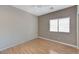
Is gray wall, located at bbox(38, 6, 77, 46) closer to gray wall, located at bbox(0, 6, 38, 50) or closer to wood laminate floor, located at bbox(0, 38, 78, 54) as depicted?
wood laminate floor, located at bbox(0, 38, 78, 54)

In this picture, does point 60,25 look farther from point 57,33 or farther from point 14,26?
point 14,26

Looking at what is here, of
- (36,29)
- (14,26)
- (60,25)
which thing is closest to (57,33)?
(60,25)

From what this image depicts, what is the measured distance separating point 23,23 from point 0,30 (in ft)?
6.09

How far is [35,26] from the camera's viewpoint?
22.9 feet

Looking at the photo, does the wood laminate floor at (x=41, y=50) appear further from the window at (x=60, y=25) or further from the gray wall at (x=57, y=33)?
the window at (x=60, y=25)

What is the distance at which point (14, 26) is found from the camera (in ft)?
15.5

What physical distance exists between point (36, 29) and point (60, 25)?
2.22m

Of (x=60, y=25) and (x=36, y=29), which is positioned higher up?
(x=60, y=25)

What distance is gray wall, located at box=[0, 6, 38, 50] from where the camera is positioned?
400 centimetres
